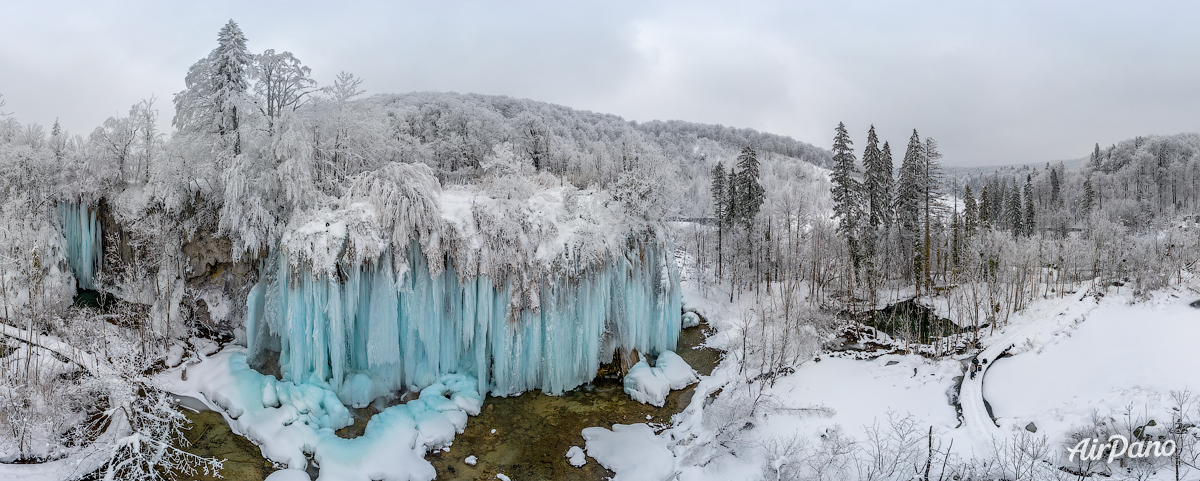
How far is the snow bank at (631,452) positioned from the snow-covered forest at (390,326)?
0.07 m

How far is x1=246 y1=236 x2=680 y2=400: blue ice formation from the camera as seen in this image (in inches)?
598

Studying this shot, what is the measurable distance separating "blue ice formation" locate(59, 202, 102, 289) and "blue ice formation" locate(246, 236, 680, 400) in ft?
36.5

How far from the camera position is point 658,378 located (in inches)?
714

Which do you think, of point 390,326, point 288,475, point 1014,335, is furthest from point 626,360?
point 1014,335

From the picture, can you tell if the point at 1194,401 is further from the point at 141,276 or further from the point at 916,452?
the point at 141,276

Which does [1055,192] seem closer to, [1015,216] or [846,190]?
[1015,216]

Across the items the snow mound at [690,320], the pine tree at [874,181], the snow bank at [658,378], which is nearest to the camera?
the snow bank at [658,378]

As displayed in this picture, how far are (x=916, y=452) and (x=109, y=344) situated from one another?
69.6 feet

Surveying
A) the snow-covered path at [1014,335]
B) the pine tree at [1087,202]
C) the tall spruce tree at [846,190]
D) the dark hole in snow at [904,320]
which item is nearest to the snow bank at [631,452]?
the snow-covered path at [1014,335]

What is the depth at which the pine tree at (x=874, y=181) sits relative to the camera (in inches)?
1160

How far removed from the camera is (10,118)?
24062 mm

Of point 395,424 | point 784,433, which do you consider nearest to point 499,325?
point 395,424

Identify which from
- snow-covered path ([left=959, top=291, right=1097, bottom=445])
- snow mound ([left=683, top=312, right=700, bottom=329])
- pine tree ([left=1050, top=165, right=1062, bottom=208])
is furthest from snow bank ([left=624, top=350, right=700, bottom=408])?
pine tree ([left=1050, top=165, right=1062, bottom=208])

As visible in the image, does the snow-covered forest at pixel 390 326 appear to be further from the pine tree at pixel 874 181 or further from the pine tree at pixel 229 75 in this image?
the pine tree at pixel 874 181
